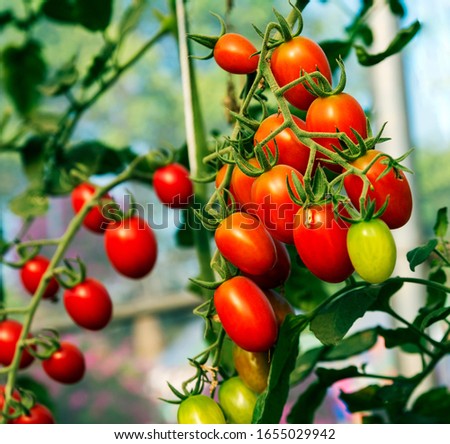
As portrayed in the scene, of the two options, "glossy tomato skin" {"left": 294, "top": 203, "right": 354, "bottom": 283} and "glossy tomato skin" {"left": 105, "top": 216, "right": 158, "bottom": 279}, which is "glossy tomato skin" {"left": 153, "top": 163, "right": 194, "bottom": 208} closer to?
"glossy tomato skin" {"left": 105, "top": 216, "right": 158, "bottom": 279}

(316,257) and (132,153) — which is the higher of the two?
(132,153)

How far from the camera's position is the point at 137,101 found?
2.88m

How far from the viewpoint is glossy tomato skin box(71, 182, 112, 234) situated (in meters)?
0.67

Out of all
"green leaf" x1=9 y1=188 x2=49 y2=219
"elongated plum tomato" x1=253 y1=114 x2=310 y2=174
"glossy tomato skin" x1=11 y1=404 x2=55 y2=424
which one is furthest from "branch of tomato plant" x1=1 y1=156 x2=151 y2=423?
"elongated plum tomato" x1=253 y1=114 x2=310 y2=174

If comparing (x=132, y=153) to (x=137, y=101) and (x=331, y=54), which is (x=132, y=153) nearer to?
(x=331, y=54)

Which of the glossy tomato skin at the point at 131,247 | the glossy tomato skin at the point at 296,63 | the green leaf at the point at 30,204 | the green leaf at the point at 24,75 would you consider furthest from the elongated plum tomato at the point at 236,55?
the green leaf at the point at 24,75

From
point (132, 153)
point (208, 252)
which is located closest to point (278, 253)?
point (208, 252)

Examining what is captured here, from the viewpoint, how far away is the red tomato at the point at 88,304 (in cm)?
63

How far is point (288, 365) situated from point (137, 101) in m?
2.52

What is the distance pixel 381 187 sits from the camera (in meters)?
0.38

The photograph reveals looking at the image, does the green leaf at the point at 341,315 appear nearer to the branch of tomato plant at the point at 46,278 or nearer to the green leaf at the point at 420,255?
the green leaf at the point at 420,255

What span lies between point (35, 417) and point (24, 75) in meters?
0.49

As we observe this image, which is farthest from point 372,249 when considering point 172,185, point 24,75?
point 24,75

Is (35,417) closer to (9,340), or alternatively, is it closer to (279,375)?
(9,340)
